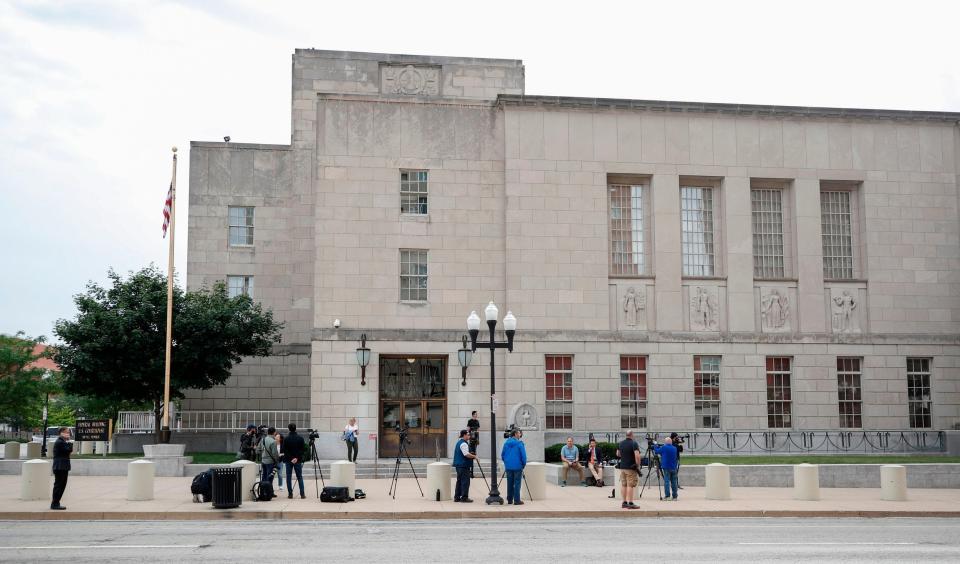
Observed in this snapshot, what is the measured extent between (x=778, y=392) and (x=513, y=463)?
16639 mm

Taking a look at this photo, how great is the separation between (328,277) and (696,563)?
22431mm

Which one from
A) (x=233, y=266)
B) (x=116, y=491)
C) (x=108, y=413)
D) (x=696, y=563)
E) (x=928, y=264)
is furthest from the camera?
(x=108, y=413)

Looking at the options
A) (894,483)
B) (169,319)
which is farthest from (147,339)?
(894,483)

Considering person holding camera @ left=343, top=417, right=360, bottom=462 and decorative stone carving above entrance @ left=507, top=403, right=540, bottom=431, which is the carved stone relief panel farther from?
person holding camera @ left=343, top=417, right=360, bottom=462

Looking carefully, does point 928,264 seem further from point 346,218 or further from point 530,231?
point 346,218

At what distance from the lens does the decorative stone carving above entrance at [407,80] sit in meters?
40.0

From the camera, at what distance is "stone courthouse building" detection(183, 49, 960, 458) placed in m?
34.8

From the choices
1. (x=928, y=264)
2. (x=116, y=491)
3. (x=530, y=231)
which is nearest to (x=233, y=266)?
(x=530, y=231)

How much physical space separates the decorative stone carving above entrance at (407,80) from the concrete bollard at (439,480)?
20.0 meters

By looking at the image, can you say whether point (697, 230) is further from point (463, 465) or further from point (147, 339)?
point (147, 339)

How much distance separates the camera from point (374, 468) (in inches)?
1241

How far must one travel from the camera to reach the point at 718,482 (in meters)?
24.7

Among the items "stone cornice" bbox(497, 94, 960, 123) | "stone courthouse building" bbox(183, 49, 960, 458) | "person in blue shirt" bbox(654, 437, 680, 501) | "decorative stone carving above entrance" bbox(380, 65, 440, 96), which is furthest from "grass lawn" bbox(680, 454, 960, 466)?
"decorative stone carving above entrance" bbox(380, 65, 440, 96)

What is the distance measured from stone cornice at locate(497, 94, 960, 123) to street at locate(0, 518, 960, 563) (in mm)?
18590
